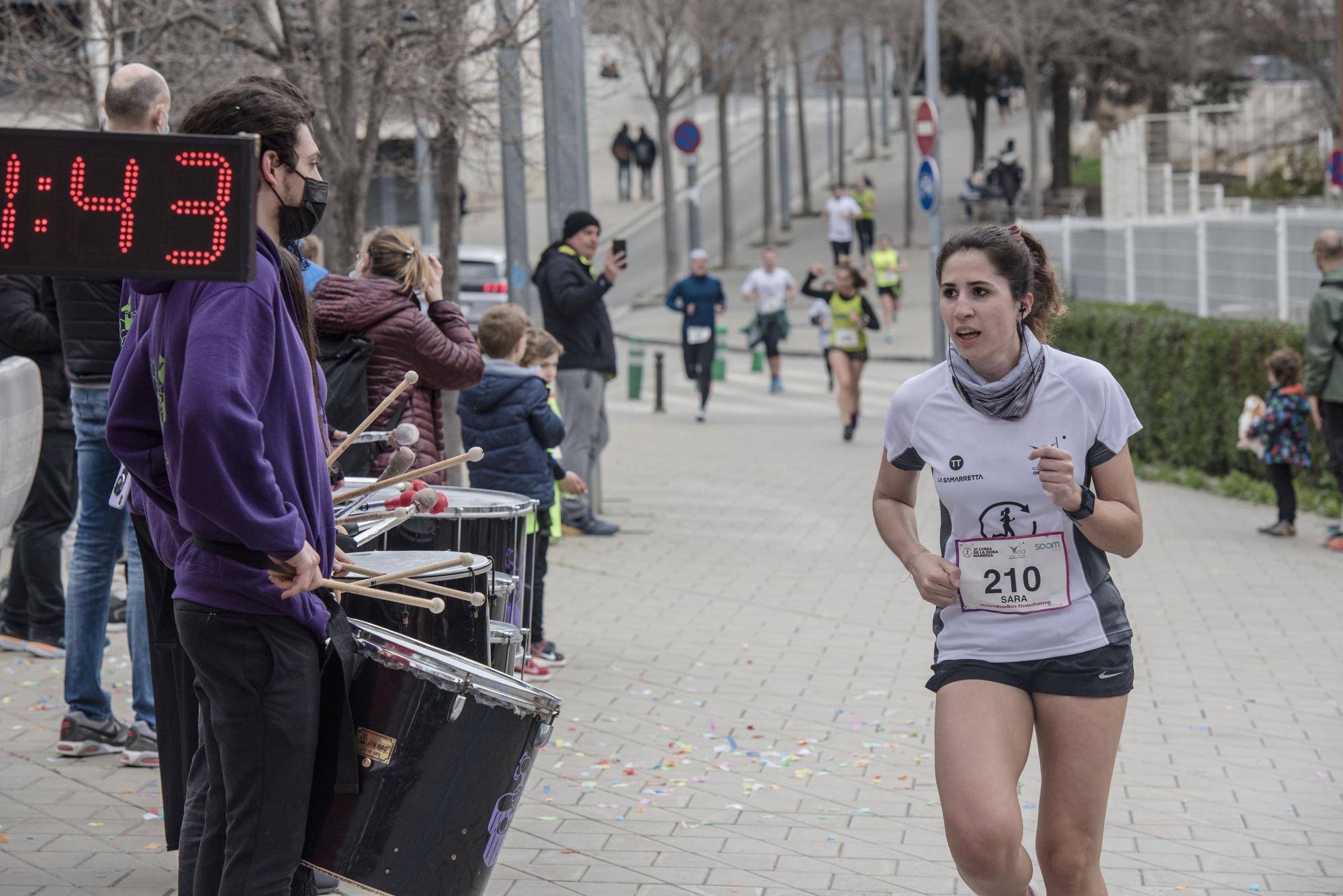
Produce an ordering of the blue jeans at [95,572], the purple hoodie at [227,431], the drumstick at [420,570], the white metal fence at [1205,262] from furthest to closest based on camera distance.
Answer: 1. the white metal fence at [1205,262]
2. the blue jeans at [95,572]
3. the drumstick at [420,570]
4. the purple hoodie at [227,431]

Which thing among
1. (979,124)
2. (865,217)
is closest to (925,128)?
(865,217)

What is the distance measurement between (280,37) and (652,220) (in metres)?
35.4

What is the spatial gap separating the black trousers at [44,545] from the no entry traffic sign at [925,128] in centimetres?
1386

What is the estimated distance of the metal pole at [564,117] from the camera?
11.4 meters

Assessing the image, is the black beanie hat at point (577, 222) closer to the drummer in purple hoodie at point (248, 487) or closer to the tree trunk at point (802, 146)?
the drummer in purple hoodie at point (248, 487)

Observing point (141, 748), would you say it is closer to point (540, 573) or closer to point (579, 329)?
point (540, 573)

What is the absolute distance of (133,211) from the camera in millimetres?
2916

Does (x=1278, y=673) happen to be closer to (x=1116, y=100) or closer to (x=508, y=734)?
(x=508, y=734)

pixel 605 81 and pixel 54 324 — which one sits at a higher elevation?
pixel 605 81

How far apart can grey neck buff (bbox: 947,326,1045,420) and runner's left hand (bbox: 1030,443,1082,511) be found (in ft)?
0.57

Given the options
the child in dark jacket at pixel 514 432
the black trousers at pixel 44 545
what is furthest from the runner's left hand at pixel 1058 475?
the black trousers at pixel 44 545

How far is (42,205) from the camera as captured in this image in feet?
9.57

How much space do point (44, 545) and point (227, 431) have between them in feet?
14.5

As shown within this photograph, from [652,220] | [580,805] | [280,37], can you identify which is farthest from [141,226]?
[652,220]
